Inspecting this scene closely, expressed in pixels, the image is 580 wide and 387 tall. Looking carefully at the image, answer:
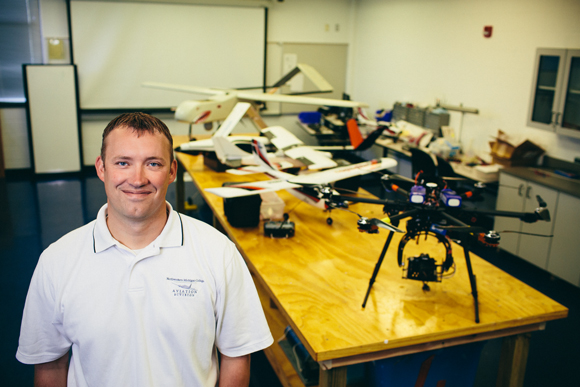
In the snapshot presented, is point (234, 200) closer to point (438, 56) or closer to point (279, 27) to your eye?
point (438, 56)

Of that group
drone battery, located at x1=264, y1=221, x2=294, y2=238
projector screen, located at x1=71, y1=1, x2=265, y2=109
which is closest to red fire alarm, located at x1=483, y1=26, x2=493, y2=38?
projector screen, located at x1=71, y1=1, x2=265, y2=109

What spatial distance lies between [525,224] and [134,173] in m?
4.06

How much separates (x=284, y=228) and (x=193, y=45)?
5.52 metres

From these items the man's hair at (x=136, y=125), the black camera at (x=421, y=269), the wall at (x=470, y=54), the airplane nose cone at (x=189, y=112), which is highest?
the wall at (x=470, y=54)

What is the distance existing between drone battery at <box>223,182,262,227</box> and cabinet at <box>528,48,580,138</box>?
2.86m

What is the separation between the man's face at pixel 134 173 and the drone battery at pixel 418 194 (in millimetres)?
1215

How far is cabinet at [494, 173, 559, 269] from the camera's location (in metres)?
4.07

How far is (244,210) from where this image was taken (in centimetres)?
298

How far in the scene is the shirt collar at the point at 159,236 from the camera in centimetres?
127

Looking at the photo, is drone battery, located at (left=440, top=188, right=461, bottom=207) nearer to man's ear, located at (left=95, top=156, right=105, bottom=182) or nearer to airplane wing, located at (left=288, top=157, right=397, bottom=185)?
airplane wing, located at (left=288, top=157, right=397, bottom=185)

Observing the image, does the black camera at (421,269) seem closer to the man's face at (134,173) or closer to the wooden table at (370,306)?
the wooden table at (370,306)

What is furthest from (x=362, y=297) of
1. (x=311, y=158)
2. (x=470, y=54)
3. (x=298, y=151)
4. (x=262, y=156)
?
(x=470, y=54)

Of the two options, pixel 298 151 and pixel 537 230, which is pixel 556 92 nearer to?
pixel 537 230

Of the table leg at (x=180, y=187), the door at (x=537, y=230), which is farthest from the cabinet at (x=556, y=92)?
the table leg at (x=180, y=187)
